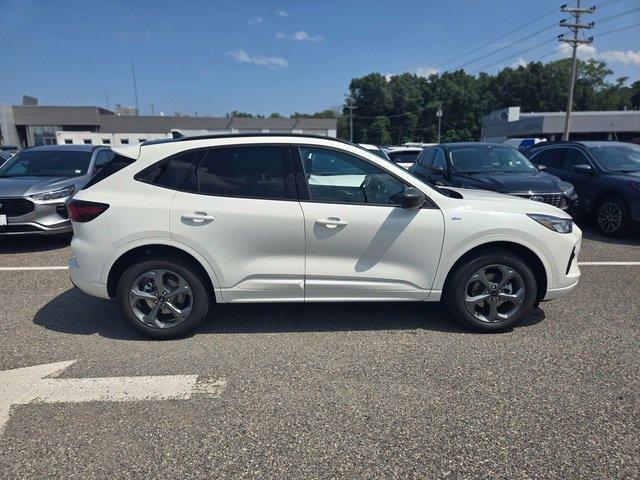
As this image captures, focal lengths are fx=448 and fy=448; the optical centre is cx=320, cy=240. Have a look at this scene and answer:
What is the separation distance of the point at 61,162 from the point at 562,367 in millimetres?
8809

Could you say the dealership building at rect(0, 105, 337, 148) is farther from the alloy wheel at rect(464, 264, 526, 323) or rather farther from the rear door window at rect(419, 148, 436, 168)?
the alloy wheel at rect(464, 264, 526, 323)

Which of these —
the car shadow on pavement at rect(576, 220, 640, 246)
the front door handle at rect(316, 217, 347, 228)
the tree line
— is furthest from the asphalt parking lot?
the tree line

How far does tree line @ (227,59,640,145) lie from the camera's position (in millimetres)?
88688

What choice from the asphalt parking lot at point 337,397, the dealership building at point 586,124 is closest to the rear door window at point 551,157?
the asphalt parking lot at point 337,397

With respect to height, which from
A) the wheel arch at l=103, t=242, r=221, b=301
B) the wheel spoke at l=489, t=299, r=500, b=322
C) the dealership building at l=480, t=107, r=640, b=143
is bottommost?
the wheel spoke at l=489, t=299, r=500, b=322

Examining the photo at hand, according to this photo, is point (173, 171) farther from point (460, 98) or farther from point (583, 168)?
point (460, 98)

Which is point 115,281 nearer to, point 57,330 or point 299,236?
point 57,330

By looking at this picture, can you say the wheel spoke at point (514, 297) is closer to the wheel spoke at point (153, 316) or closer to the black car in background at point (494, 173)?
the wheel spoke at point (153, 316)

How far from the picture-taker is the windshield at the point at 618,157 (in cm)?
841

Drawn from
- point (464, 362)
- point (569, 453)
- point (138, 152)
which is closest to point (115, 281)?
point (138, 152)

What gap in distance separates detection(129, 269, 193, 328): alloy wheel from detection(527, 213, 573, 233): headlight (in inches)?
124

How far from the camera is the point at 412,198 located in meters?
3.80

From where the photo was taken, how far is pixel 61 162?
8.52 meters

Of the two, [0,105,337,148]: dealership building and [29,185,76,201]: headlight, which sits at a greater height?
[0,105,337,148]: dealership building
